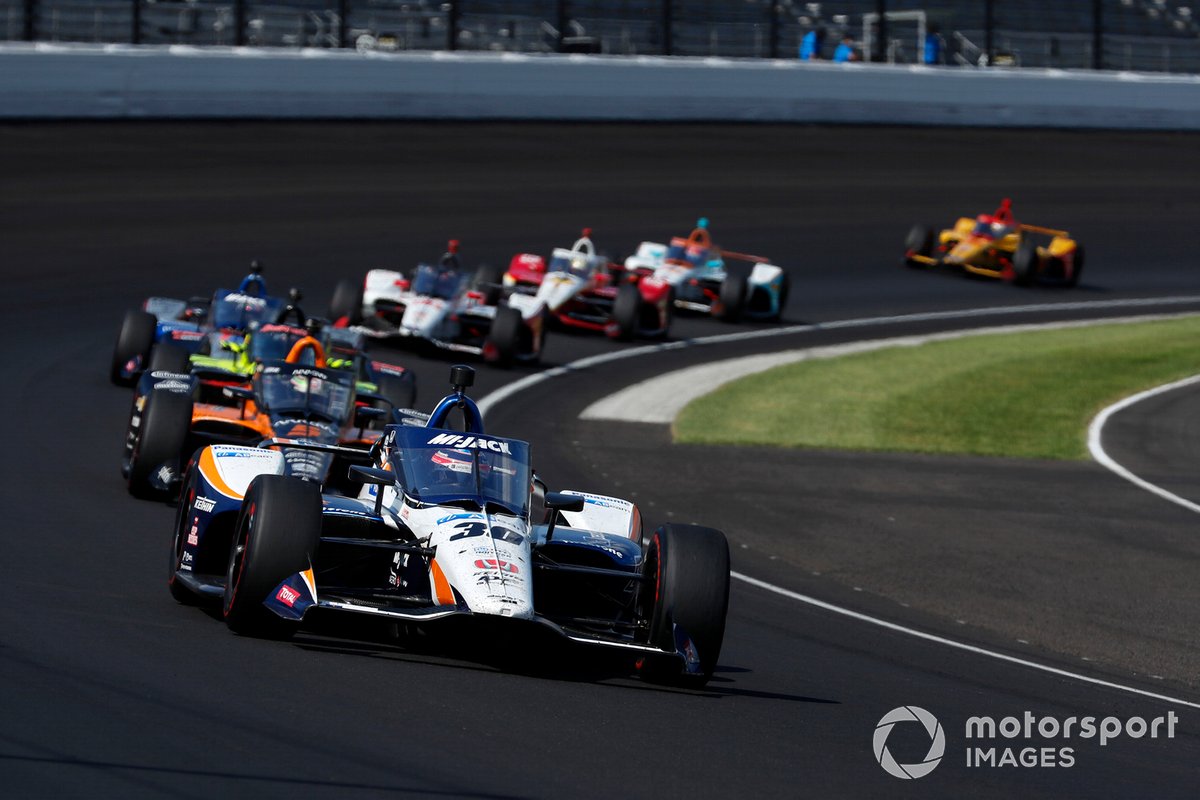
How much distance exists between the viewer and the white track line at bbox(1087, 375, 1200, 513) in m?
17.9

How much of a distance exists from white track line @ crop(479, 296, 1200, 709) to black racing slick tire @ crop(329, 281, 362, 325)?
8.70 ft

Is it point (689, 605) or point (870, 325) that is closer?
point (689, 605)

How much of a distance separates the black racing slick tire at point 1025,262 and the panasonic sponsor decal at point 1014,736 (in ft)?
82.9

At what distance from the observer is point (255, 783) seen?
7.02 meters

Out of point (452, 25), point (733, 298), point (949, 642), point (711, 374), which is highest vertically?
point (452, 25)

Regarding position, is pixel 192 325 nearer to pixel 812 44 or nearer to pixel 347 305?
pixel 347 305

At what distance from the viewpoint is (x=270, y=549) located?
9195 mm

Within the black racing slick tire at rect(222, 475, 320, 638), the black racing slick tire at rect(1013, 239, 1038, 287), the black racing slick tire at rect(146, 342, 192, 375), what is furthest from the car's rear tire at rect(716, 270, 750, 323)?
the black racing slick tire at rect(222, 475, 320, 638)

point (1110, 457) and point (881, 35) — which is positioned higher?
point (881, 35)

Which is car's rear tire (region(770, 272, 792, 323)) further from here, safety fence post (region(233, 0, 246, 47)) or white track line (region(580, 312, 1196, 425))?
safety fence post (region(233, 0, 246, 47))

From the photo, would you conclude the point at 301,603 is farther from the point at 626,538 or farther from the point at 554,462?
the point at 554,462

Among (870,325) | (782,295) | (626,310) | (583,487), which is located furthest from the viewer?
(870,325)

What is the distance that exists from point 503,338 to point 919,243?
1376 centimetres

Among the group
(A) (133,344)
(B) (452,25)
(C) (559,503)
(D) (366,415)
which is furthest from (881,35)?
(C) (559,503)
